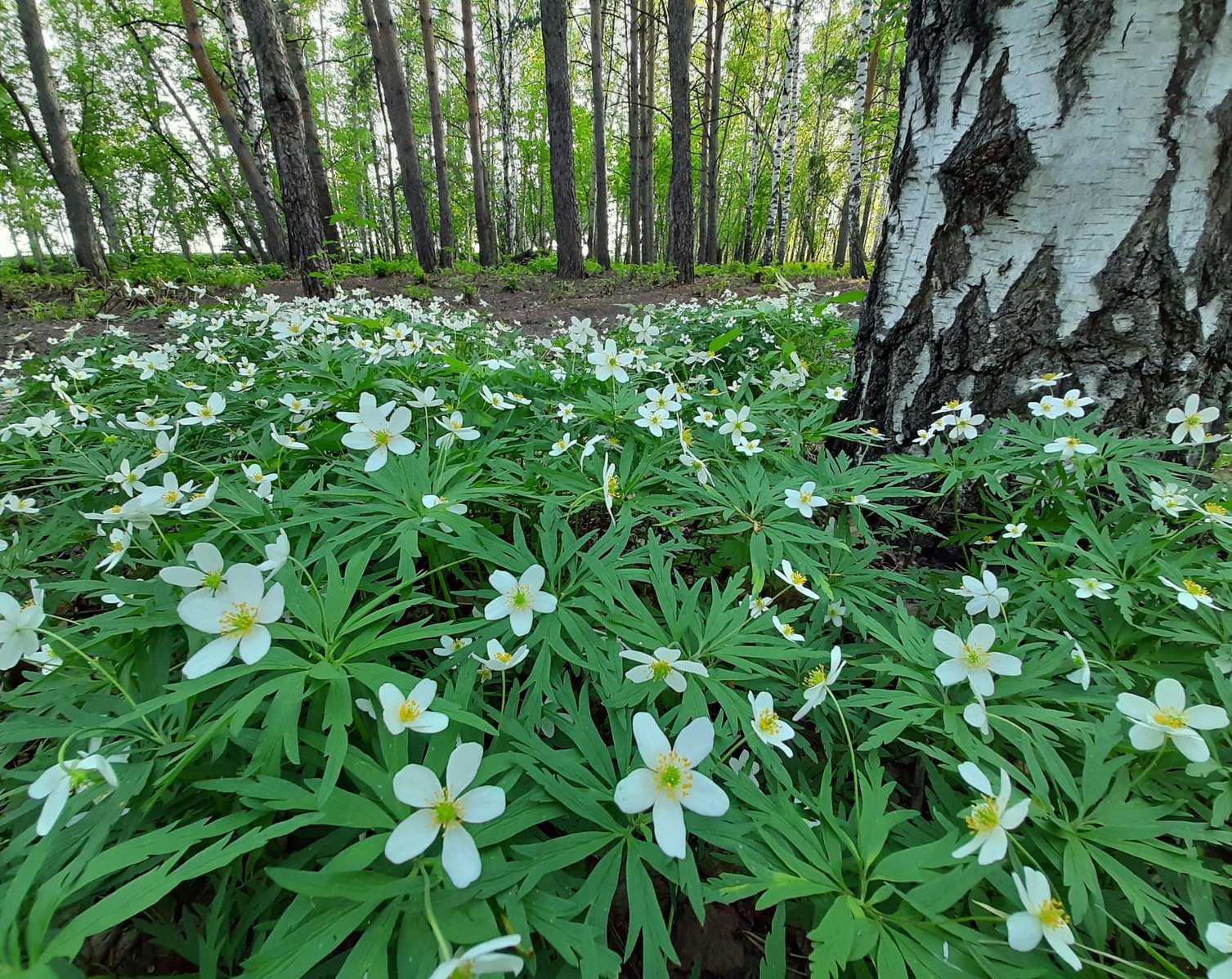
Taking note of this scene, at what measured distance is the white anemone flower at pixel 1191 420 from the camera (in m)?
1.46

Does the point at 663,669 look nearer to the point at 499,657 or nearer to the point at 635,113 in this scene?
the point at 499,657

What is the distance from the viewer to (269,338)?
3186mm

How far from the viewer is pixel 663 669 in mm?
963

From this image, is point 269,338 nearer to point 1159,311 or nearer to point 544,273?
point 1159,311

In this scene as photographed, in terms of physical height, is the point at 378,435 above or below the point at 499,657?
above

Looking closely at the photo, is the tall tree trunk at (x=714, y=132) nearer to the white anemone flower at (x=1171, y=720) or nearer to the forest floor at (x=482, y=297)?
the forest floor at (x=482, y=297)

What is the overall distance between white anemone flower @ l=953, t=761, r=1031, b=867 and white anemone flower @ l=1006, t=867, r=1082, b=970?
4 cm

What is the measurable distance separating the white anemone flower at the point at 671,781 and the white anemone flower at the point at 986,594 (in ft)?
2.44

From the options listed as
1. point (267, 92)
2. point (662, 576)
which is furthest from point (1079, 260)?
point (267, 92)

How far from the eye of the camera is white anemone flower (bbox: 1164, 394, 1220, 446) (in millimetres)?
1457

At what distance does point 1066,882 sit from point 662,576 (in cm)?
78

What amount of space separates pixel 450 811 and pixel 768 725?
1.81 feet

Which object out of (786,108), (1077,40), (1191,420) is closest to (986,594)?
(1191,420)

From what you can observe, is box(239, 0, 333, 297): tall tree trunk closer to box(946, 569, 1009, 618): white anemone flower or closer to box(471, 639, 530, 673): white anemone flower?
box(471, 639, 530, 673): white anemone flower
